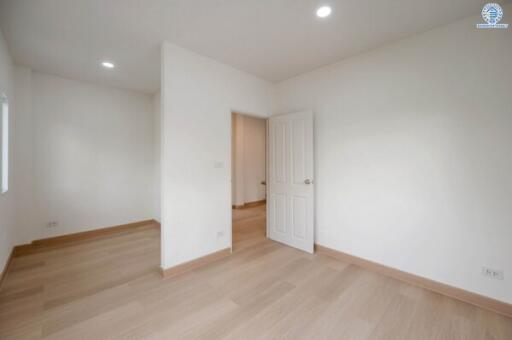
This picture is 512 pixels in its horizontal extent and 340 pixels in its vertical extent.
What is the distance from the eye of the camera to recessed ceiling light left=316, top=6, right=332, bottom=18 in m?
2.03

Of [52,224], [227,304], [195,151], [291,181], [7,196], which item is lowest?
[227,304]

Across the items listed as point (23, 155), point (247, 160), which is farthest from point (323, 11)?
point (247, 160)

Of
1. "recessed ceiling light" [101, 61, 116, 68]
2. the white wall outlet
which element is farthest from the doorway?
the white wall outlet

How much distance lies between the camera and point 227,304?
82.3 inches

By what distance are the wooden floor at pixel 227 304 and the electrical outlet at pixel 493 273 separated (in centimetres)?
34

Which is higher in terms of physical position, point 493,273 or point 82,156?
point 82,156

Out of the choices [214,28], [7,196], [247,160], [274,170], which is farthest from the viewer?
[247,160]

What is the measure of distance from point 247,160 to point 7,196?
16.5 feet

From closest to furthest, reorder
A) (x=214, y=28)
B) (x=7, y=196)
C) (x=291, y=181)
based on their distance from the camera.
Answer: (x=214, y=28) < (x=7, y=196) < (x=291, y=181)

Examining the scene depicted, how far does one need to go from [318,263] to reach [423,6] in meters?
3.06

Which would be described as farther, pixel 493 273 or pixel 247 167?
pixel 247 167

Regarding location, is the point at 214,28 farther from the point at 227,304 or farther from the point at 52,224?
the point at 52,224

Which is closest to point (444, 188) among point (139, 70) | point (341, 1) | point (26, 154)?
point (341, 1)

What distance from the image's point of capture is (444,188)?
2270 millimetres
